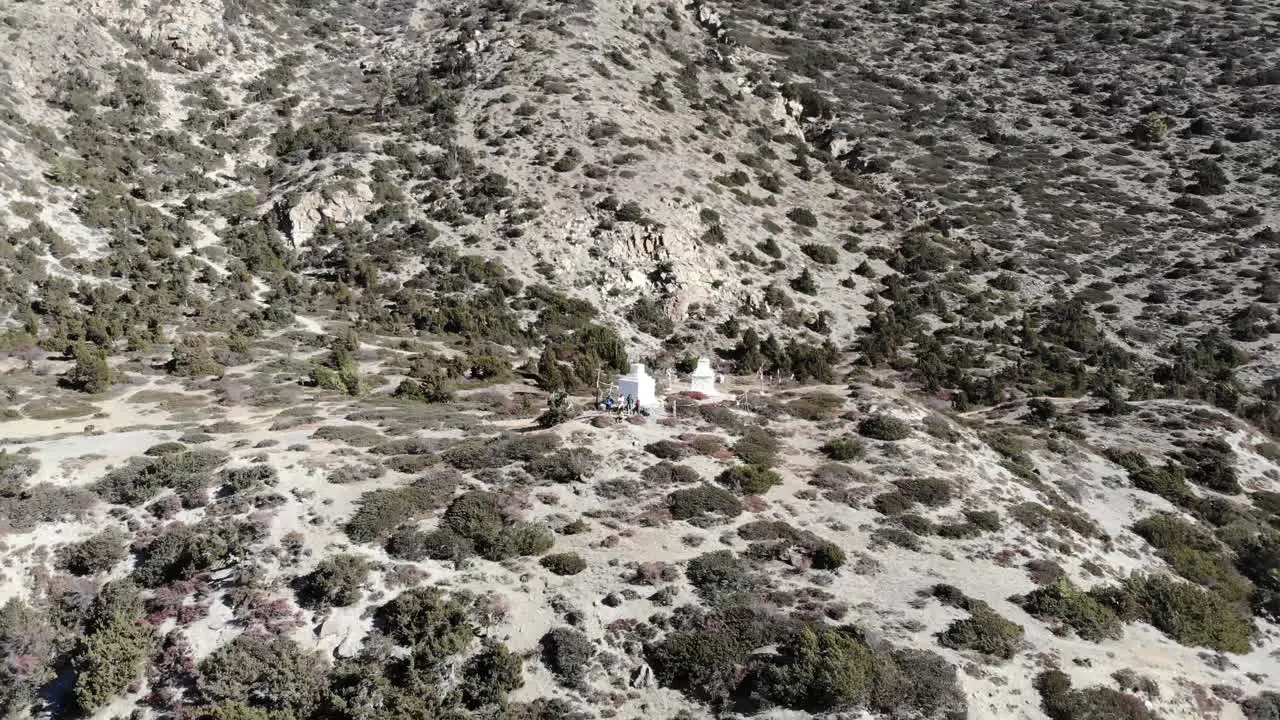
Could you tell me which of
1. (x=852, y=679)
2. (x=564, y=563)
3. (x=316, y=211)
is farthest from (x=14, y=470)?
→ (x=316, y=211)

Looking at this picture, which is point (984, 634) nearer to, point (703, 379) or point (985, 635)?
point (985, 635)

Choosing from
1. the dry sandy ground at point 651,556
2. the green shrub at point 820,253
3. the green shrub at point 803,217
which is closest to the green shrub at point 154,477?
the dry sandy ground at point 651,556

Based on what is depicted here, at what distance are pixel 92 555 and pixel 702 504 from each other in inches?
655

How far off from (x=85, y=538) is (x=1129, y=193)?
71.9m

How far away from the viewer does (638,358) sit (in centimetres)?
3947

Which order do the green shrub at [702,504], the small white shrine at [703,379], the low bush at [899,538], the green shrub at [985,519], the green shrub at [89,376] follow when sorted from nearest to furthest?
the low bush at [899,538], the green shrub at [702,504], the green shrub at [985,519], the green shrub at [89,376], the small white shrine at [703,379]

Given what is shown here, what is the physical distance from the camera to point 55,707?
15195 millimetres

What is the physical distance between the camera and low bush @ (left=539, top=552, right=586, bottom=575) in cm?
1822

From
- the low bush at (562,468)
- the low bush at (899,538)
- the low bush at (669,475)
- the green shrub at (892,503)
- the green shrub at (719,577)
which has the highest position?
the low bush at (562,468)

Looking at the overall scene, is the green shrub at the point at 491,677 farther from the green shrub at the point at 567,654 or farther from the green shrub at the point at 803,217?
the green shrub at the point at 803,217

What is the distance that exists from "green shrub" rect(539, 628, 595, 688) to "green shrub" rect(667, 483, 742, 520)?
Answer: 18.7 ft

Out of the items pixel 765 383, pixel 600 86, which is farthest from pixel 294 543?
pixel 600 86

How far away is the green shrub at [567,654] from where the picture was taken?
51.1ft

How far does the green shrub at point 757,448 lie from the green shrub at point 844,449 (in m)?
1.99
